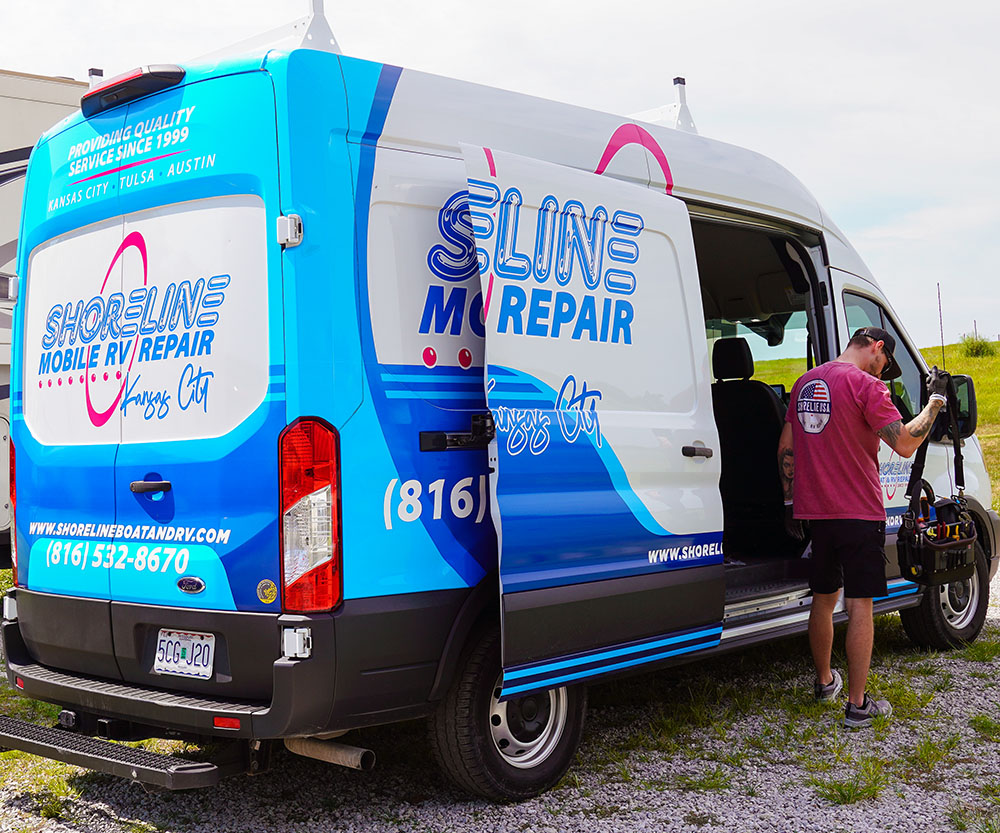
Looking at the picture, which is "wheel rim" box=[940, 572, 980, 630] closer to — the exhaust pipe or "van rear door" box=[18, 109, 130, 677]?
the exhaust pipe

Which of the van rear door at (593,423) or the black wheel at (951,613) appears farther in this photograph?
the black wheel at (951,613)

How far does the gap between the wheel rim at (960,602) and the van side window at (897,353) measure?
1144 millimetres

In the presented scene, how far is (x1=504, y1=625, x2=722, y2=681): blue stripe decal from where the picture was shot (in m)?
3.86

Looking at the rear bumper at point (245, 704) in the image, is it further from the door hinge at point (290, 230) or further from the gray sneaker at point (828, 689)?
the gray sneaker at point (828, 689)

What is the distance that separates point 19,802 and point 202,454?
1730 millimetres

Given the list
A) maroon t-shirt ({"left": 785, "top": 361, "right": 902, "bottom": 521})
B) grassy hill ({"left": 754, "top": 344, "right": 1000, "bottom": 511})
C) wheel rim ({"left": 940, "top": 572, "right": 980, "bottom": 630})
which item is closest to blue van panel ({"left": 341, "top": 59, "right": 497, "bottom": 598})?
maroon t-shirt ({"left": 785, "top": 361, "right": 902, "bottom": 521})

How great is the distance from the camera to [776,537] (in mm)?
6453

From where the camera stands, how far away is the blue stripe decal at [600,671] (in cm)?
386

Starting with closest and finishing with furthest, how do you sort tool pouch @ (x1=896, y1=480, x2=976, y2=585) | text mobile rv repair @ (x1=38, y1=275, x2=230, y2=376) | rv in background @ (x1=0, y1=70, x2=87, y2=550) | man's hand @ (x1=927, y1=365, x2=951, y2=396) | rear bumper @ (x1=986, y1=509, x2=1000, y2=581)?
text mobile rv repair @ (x1=38, y1=275, x2=230, y2=376) → man's hand @ (x1=927, y1=365, x2=951, y2=396) → tool pouch @ (x1=896, y1=480, x2=976, y2=585) → rear bumper @ (x1=986, y1=509, x2=1000, y2=581) → rv in background @ (x1=0, y1=70, x2=87, y2=550)

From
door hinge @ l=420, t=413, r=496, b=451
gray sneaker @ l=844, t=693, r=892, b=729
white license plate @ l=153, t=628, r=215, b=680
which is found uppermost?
door hinge @ l=420, t=413, r=496, b=451

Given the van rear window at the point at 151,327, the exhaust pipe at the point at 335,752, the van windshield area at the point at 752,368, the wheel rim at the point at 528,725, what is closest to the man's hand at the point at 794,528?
the van windshield area at the point at 752,368

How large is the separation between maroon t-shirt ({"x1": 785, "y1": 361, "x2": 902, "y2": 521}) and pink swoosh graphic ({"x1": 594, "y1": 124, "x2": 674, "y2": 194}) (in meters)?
1.27

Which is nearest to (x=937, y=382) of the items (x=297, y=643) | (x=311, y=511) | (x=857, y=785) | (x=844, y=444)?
(x=844, y=444)

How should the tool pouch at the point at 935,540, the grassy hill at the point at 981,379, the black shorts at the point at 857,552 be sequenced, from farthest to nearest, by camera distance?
the grassy hill at the point at 981,379 < the tool pouch at the point at 935,540 < the black shorts at the point at 857,552
